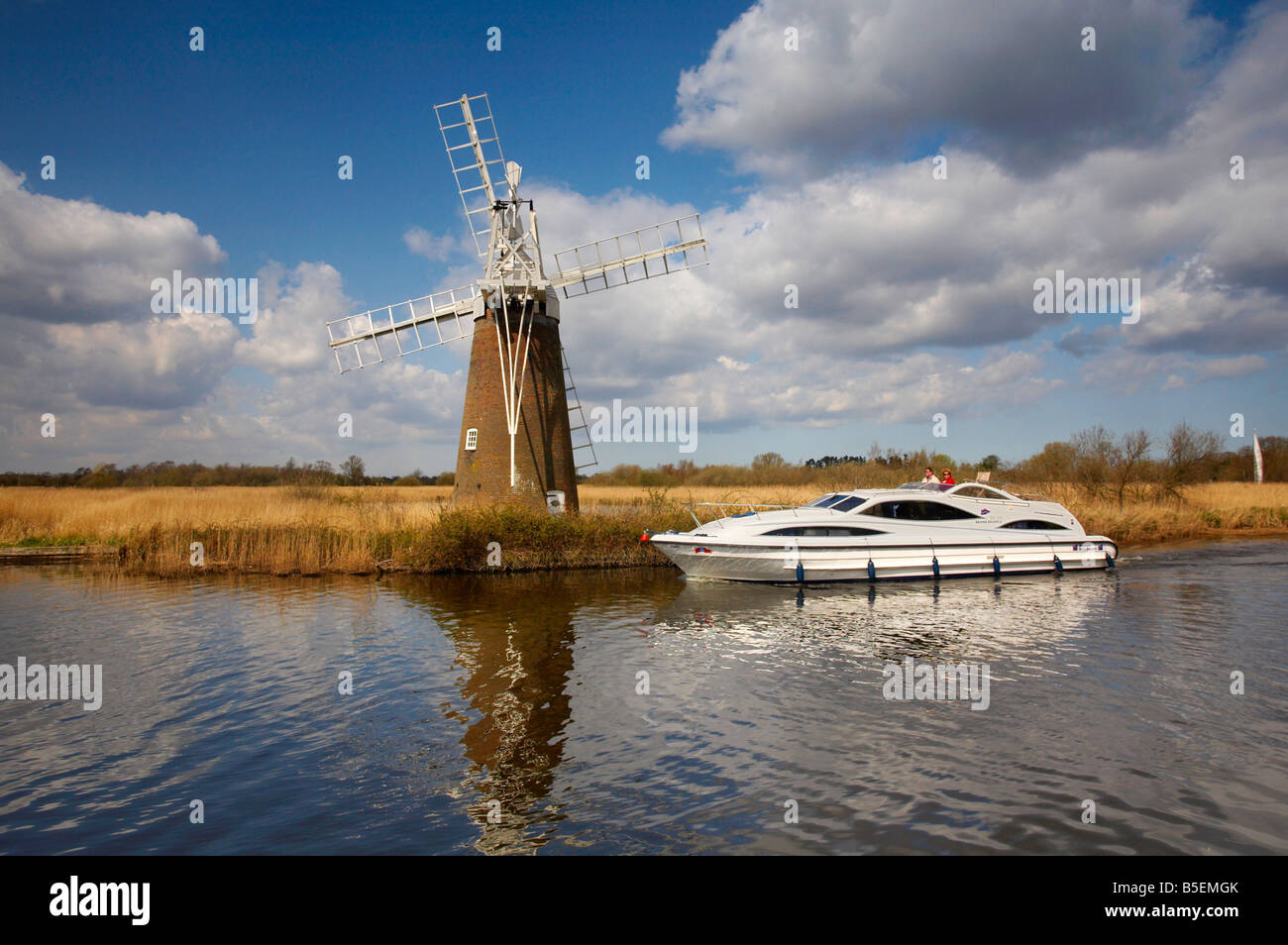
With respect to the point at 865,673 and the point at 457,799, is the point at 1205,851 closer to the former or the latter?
the point at 865,673

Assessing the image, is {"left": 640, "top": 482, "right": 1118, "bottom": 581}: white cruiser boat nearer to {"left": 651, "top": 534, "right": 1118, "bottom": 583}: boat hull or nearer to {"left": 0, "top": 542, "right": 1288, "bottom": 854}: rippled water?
{"left": 651, "top": 534, "right": 1118, "bottom": 583}: boat hull

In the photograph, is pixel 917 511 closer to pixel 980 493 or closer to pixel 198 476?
pixel 980 493

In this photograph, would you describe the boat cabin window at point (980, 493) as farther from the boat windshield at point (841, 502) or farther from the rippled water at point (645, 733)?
the rippled water at point (645, 733)

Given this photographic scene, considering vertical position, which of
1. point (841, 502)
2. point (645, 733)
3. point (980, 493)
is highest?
point (980, 493)

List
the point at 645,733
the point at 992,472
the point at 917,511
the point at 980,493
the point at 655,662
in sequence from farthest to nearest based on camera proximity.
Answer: the point at 992,472 → the point at 980,493 → the point at 917,511 → the point at 655,662 → the point at 645,733

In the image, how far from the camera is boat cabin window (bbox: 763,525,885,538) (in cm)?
1706

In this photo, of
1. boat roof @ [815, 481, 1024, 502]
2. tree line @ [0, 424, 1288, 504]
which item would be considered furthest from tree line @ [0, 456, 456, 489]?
boat roof @ [815, 481, 1024, 502]

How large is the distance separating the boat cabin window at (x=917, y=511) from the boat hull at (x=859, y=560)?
69cm

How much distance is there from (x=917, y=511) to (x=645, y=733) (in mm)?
12838

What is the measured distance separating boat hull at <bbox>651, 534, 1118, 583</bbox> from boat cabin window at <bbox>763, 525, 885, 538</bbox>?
298mm

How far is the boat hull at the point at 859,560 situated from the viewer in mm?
17062

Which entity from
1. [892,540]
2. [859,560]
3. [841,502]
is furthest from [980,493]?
[859,560]

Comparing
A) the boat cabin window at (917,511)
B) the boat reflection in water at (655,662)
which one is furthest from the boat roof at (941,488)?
the boat reflection in water at (655,662)

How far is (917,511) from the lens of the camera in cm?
1816
